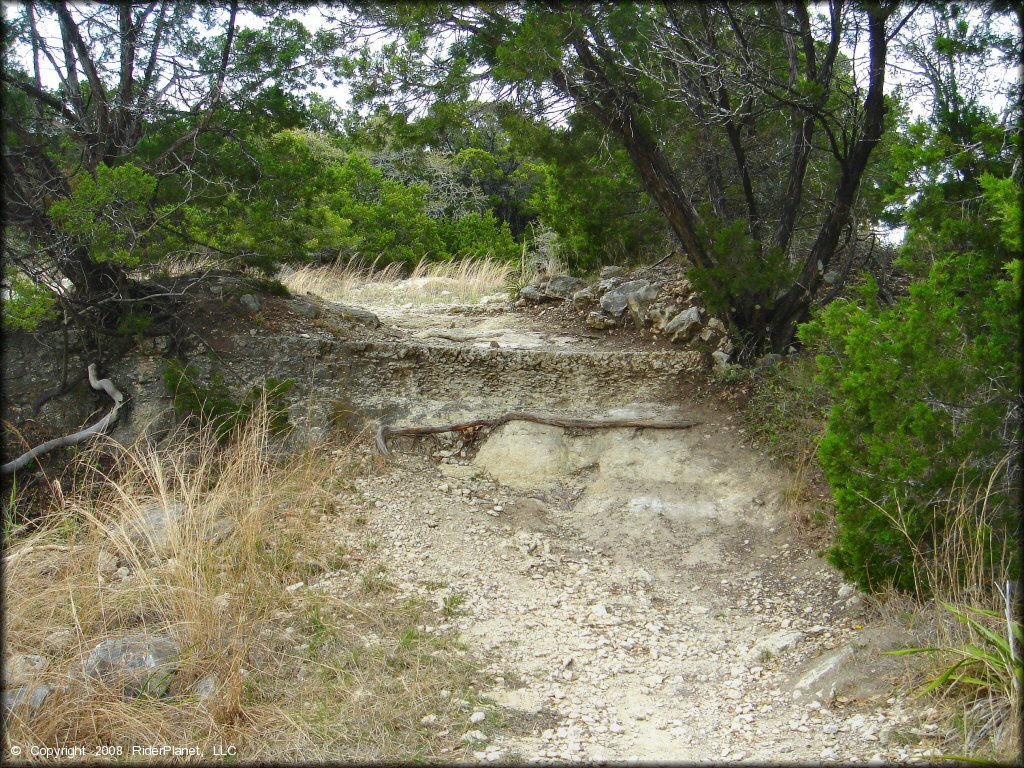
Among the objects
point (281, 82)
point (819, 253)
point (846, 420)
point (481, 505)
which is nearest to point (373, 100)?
point (281, 82)

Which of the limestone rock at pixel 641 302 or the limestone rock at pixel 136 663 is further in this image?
the limestone rock at pixel 641 302

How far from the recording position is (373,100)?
7449 millimetres

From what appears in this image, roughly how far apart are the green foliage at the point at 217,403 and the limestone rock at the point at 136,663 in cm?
267

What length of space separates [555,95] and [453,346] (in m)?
2.91

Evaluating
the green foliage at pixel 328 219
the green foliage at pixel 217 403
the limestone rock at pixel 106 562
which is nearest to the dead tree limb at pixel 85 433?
the green foliage at pixel 217 403

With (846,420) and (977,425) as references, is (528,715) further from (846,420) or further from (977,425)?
(977,425)

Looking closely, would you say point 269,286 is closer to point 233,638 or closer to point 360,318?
point 360,318

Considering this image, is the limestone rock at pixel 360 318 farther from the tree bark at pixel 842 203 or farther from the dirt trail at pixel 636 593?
the tree bark at pixel 842 203

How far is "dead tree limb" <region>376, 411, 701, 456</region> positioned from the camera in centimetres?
716

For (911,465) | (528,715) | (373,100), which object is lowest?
(528,715)

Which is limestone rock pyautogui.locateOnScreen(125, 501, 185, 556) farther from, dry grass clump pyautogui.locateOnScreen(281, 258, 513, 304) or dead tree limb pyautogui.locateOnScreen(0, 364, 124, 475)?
dry grass clump pyautogui.locateOnScreen(281, 258, 513, 304)

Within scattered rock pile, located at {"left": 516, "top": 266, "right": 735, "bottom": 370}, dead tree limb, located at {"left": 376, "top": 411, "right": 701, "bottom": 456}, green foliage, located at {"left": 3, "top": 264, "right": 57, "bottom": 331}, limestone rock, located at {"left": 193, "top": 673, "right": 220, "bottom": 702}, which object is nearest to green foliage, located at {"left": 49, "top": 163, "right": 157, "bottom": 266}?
green foliage, located at {"left": 3, "top": 264, "right": 57, "bottom": 331}

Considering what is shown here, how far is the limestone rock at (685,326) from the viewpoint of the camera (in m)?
8.52

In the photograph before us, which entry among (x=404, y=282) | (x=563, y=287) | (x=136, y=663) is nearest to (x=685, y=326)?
(x=563, y=287)
